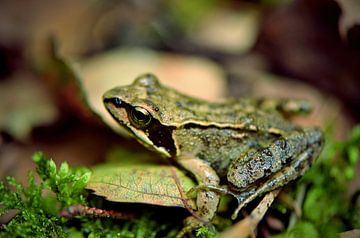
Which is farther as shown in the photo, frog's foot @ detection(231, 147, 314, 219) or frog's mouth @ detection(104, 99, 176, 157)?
frog's mouth @ detection(104, 99, 176, 157)

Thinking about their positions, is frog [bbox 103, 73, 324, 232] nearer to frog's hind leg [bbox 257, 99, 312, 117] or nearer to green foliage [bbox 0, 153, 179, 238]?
frog's hind leg [bbox 257, 99, 312, 117]

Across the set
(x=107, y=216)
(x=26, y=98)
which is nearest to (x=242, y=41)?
(x=26, y=98)

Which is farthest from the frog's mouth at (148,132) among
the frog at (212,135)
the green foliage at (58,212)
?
the green foliage at (58,212)

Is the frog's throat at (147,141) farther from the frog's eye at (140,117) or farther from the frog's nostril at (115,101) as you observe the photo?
the frog's nostril at (115,101)

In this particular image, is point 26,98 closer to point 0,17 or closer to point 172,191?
point 0,17

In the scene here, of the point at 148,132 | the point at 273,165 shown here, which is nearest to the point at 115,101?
the point at 148,132

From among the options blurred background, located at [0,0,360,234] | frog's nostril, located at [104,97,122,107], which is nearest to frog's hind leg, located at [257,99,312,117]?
blurred background, located at [0,0,360,234]

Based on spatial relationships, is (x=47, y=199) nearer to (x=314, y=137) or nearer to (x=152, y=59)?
(x=314, y=137)
